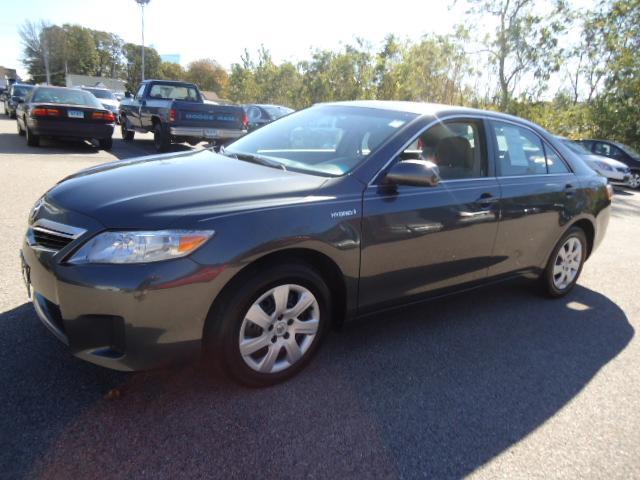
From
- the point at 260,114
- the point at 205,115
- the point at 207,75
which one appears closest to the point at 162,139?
the point at 205,115

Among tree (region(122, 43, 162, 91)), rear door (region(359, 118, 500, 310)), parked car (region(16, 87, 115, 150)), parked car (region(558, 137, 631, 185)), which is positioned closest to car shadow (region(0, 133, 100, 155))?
parked car (region(16, 87, 115, 150))

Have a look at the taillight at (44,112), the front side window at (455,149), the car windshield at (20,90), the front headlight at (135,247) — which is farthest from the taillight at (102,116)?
the car windshield at (20,90)

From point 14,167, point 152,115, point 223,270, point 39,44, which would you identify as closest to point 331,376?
point 223,270

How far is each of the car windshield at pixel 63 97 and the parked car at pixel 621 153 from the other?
1501 cm

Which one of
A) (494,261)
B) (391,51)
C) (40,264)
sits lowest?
(494,261)

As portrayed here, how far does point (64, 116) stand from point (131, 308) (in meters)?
10.8

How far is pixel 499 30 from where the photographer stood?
77.9ft

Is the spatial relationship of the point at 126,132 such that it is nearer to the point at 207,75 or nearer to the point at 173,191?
the point at 173,191

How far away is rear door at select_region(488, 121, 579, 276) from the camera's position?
3.80 meters

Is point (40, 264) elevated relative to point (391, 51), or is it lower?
lower

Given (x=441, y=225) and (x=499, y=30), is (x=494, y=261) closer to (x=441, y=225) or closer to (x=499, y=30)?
(x=441, y=225)

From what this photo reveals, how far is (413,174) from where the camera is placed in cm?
291

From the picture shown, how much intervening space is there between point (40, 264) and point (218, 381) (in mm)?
1124

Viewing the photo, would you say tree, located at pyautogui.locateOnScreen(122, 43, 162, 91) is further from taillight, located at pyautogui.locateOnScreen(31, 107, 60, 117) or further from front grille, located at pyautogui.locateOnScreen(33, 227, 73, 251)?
front grille, located at pyautogui.locateOnScreen(33, 227, 73, 251)
